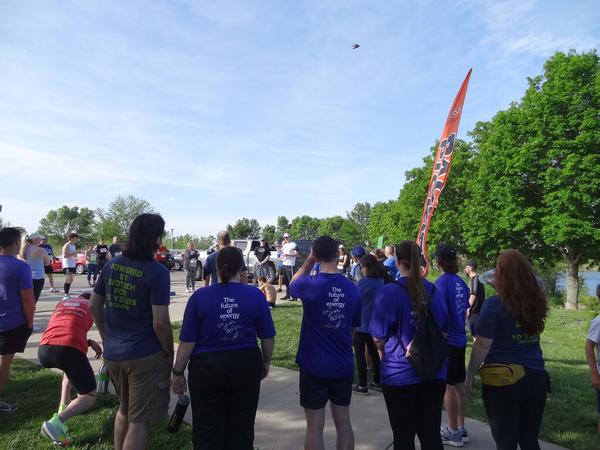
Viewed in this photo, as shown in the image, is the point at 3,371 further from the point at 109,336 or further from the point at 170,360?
the point at 170,360

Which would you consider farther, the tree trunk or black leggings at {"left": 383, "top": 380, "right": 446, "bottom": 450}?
the tree trunk

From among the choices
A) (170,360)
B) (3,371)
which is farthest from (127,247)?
(3,371)

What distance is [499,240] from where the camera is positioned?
2547 cm

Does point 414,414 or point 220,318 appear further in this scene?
point 414,414

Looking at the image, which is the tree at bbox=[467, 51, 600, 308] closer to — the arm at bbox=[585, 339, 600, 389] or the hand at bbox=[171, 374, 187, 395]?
the arm at bbox=[585, 339, 600, 389]

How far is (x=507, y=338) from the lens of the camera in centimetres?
263

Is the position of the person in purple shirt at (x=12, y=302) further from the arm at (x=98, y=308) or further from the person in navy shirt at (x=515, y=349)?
the person in navy shirt at (x=515, y=349)

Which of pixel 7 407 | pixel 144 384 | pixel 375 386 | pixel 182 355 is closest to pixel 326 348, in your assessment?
pixel 182 355

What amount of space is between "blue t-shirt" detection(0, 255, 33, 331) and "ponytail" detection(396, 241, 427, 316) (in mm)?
3623

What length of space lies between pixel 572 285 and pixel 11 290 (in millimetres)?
24540

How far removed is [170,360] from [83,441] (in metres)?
1.63

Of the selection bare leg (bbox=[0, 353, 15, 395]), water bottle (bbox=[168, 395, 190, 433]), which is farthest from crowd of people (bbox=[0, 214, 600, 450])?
bare leg (bbox=[0, 353, 15, 395])

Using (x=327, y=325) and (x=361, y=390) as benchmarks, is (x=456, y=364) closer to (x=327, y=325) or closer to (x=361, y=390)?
(x=327, y=325)

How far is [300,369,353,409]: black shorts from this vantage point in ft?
9.41
